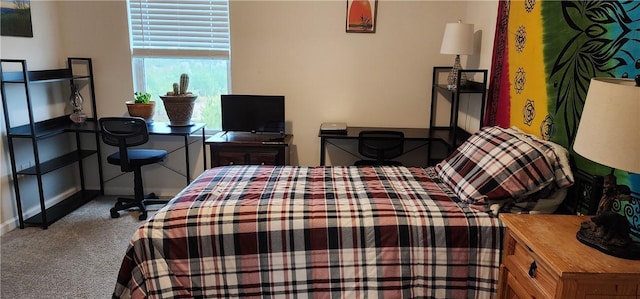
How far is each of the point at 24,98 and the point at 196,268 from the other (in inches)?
104

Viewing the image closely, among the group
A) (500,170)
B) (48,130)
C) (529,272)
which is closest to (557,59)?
(500,170)

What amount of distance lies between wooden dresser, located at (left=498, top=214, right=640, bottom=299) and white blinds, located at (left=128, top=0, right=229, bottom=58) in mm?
3143

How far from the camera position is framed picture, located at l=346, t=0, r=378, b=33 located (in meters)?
3.88

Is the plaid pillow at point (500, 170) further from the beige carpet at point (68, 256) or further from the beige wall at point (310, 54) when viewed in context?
the beige carpet at point (68, 256)

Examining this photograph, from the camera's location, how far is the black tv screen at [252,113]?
153 inches

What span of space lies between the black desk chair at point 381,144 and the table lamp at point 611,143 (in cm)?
216

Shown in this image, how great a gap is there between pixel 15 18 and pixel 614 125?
13.1 feet

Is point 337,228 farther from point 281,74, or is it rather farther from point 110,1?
point 110,1

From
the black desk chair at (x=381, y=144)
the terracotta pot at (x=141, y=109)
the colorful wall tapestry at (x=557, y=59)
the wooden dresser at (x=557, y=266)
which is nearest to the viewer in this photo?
the wooden dresser at (x=557, y=266)

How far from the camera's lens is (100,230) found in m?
3.45

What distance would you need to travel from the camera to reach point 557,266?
136 centimetres

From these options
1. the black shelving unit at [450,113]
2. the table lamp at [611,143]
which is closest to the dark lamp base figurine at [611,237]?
the table lamp at [611,143]

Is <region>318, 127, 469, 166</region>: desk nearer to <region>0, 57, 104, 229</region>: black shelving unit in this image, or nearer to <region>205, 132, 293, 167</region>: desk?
<region>205, 132, 293, 167</region>: desk

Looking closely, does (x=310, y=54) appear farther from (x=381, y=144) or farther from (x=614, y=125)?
(x=614, y=125)
